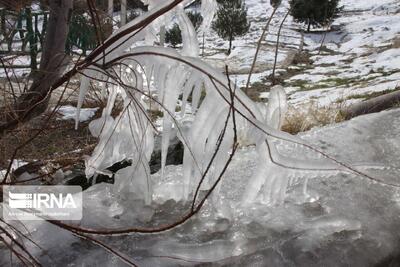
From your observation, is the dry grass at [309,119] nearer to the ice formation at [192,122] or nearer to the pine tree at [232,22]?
the ice formation at [192,122]

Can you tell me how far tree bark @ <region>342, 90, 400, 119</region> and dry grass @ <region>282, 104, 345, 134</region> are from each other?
97 millimetres

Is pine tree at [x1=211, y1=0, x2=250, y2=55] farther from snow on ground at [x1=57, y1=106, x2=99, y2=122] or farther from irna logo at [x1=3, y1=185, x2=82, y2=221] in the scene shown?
irna logo at [x1=3, y1=185, x2=82, y2=221]

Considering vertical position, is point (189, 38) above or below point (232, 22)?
below

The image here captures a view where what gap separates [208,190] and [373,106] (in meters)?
3.01

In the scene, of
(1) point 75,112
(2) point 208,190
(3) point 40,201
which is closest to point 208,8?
(2) point 208,190

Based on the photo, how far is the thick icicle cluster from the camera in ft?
4.91

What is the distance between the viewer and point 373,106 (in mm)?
4309

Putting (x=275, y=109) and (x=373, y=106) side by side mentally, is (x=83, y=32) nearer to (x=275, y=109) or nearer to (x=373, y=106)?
(x=373, y=106)

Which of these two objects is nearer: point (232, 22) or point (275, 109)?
point (275, 109)

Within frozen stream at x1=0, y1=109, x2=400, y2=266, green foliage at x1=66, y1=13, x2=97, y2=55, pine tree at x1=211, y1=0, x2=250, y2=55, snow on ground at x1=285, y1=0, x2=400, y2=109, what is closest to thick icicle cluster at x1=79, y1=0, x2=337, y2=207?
frozen stream at x1=0, y1=109, x2=400, y2=266

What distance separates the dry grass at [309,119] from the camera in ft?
13.1

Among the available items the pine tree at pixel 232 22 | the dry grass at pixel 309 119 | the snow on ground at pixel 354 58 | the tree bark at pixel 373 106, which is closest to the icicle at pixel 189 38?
the dry grass at pixel 309 119

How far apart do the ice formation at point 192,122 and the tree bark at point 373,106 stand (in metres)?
2.79

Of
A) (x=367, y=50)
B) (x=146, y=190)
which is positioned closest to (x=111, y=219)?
(x=146, y=190)
